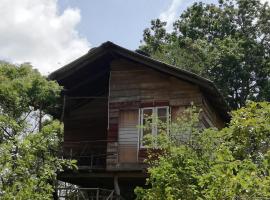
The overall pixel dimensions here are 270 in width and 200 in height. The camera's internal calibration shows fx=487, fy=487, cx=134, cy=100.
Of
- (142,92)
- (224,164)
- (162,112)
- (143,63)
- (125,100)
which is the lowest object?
(224,164)

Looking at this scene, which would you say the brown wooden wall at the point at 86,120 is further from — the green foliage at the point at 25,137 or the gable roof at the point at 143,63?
the green foliage at the point at 25,137

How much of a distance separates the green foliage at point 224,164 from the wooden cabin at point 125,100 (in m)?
5.33

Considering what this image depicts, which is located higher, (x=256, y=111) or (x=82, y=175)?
(x=256, y=111)

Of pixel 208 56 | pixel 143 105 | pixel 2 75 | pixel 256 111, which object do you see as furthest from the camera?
pixel 208 56

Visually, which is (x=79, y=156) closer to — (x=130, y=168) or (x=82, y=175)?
(x=82, y=175)

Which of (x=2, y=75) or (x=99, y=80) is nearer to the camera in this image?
(x=2, y=75)

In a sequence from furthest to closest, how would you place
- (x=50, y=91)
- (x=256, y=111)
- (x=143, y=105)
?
1. (x=143, y=105)
2. (x=50, y=91)
3. (x=256, y=111)

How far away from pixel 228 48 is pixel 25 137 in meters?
24.4

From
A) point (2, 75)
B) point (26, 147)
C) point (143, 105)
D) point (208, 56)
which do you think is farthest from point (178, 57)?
point (26, 147)

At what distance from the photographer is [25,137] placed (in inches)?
492

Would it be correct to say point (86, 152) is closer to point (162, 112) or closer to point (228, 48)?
point (162, 112)

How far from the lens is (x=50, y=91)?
55.4 ft

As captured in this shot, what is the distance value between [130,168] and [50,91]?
390 cm

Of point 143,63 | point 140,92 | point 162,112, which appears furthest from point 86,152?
point 143,63
